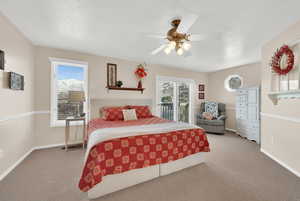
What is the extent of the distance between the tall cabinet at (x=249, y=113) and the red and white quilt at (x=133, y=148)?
2.44m

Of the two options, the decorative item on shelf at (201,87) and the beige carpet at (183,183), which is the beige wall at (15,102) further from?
the decorative item on shelf at (201,87)

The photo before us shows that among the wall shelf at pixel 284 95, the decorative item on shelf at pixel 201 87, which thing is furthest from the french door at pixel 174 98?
the wall shelf at pixel 284 95

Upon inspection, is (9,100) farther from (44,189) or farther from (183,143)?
(183,143)

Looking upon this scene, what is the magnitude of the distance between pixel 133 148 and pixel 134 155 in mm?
101

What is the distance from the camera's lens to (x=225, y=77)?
5.60 meters

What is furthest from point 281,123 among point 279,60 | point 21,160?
point 21,160

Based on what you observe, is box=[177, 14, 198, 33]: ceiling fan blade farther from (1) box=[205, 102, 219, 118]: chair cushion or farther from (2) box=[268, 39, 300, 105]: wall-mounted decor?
(1) box=[205, 102, 219, 118]: chair cushion

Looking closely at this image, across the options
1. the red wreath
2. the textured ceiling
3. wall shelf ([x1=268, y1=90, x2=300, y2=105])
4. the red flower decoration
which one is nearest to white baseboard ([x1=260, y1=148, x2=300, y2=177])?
wall shelf ([x1=268, y1=90, x2=300, y2=105])

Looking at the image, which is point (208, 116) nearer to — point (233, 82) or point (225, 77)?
point (233, 82)

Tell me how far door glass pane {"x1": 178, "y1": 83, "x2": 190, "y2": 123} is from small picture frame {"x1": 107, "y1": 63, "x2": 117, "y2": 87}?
2.74 meters

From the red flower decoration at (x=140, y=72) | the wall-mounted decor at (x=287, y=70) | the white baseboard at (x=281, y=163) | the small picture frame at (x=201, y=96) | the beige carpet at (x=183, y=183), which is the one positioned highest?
the red flower decoration at (x=140, y=72)

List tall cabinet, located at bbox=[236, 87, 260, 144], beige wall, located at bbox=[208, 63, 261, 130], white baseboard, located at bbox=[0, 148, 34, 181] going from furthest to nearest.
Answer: beige wall, located at bbox=[208, 63, 261, 130] → tall cabinet, located at bbox=[236, 87, 260, 144] → white baseboard, located at bbox=[0, 148, 34, 181]

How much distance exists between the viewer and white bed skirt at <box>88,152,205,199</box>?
69.7 inches

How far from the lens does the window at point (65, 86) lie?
3.51 meters
